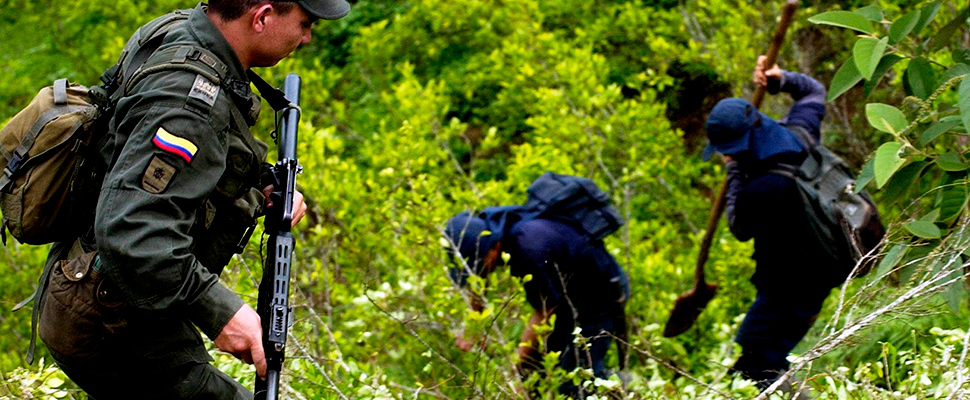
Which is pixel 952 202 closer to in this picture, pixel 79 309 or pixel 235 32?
pixel 235 32

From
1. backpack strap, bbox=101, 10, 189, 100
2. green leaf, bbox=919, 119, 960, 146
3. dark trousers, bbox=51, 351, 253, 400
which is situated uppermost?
backpack strap, bbox=101, 10, 189, 100

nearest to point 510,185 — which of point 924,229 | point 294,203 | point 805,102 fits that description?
point 805,102

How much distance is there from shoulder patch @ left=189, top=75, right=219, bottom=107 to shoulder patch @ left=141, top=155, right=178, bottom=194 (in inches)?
6.5

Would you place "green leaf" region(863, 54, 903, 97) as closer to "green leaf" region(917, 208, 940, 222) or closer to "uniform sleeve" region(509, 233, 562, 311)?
"green leaf" region(917, 208, 940, 222)

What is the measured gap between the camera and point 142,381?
8.08 feet

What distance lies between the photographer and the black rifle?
2326 millimetres

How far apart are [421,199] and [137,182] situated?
250 cm

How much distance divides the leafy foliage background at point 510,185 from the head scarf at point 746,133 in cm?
51

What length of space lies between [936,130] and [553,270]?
1.79 meters

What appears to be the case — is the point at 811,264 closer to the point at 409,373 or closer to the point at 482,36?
the point at 409,373

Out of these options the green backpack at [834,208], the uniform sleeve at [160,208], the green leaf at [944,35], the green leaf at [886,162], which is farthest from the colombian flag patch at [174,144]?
the green backpack at [834,208]

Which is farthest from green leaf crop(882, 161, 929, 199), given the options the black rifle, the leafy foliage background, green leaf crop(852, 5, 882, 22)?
the black rifle

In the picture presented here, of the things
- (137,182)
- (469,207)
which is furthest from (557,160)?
(137,182)

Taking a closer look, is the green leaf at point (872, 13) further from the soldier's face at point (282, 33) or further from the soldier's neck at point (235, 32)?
the soldier's neck at point (235, 32)
